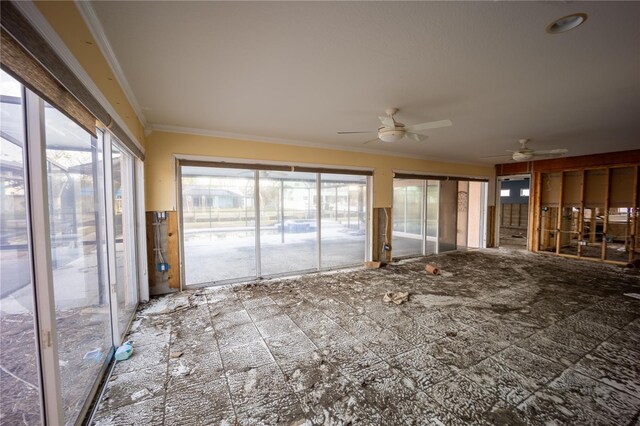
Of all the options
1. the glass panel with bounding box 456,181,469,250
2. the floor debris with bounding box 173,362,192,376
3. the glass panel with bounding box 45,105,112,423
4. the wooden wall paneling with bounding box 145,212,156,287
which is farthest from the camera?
the glass panel with bounding box 456,181,469,250

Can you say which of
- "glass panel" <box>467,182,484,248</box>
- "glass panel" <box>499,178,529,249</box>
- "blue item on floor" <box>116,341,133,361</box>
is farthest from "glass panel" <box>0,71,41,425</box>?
"glass panel" <box>499,178,529,249</box>

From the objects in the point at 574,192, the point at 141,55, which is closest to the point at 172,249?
the point at 141,55

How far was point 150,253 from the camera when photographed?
3.99 meters

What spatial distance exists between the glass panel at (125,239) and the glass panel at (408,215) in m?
5.52

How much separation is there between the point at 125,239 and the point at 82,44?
7.86 ft

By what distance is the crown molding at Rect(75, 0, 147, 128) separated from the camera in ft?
5.02

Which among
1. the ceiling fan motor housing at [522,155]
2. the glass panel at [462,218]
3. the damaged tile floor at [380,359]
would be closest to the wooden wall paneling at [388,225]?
the damaged tile floor at [380,359]

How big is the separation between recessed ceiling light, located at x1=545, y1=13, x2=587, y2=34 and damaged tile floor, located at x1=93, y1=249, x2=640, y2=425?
2643 millimetres

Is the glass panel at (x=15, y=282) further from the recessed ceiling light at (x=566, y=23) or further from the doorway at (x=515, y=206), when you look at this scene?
the doorway at (x=515, y=206)

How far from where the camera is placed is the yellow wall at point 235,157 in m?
3.97

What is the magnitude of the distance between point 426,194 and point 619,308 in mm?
4082

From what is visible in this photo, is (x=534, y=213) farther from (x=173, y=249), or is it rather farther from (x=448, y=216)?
(x=173, y=249)

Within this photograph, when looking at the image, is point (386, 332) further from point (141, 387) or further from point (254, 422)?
point (141, 387)

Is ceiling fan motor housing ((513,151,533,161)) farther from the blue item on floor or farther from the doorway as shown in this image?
the doorway
